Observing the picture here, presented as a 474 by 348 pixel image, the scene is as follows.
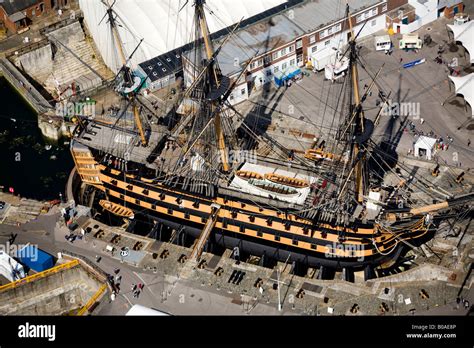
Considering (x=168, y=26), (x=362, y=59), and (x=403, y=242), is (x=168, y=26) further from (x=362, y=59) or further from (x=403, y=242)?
(x=403, y=242)

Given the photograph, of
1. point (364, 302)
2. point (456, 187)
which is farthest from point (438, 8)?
point (364, 302)

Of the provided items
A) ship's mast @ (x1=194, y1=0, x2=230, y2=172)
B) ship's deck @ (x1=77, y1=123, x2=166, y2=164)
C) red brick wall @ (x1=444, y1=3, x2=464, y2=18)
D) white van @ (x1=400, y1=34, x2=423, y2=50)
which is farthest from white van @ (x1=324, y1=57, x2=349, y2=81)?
ship's deck @ (x1=77, y1=123, x2=166, y2=164)

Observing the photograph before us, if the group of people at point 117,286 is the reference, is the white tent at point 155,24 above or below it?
above

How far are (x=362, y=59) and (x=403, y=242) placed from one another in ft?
111

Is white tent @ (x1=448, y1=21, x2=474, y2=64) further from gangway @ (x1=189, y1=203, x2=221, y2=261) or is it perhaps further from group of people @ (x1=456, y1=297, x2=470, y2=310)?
gangway @ (x1=189, y1=203, x2=221, y2=261)

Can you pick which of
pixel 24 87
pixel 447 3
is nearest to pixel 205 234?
pixel 24 87

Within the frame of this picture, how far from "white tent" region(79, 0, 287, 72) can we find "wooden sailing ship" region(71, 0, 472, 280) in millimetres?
17265

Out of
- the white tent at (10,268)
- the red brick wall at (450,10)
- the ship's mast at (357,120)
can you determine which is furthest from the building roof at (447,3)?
the white tent at (10,268)

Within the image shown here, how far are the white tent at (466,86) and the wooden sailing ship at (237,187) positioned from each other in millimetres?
17977

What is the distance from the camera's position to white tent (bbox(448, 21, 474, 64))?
11300cm

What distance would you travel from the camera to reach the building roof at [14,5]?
127 m

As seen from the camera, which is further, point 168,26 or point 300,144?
point 168,26

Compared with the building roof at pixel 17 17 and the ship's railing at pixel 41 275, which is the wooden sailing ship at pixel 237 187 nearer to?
the ship's railing at pixel 41 275

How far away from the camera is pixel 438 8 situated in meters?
122
